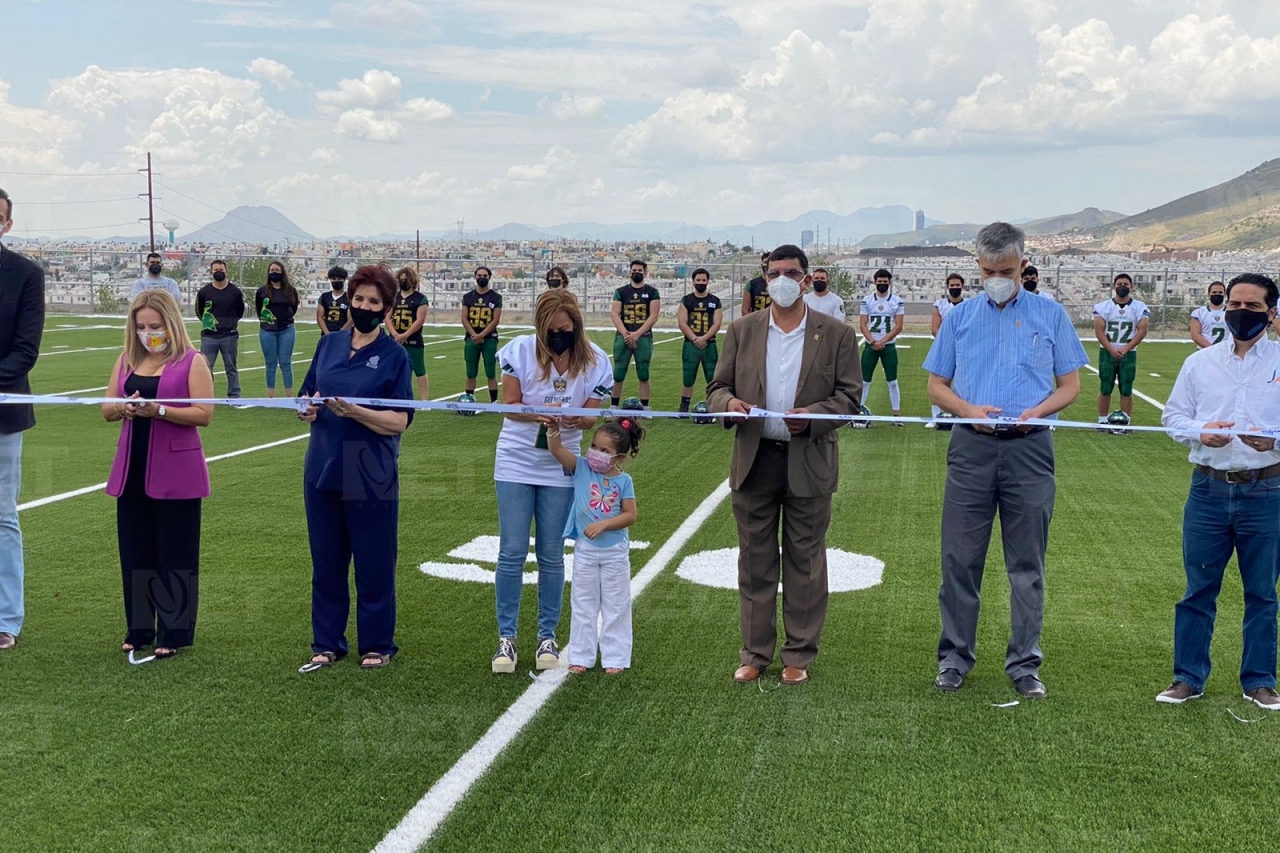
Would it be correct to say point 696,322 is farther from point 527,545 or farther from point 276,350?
point 527,545

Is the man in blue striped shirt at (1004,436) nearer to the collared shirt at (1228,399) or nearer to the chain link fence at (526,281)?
the collared shirt at (1228,399)

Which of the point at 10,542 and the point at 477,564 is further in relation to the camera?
the point at 477,564

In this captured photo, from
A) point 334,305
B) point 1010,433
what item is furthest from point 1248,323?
point 334,305

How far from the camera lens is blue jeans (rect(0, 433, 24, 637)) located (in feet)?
21.2

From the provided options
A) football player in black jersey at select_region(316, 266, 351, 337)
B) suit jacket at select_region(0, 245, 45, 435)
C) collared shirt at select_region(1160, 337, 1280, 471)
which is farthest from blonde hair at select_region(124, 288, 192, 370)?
football player in black jersey at select_region(316, 266, 351, 337)

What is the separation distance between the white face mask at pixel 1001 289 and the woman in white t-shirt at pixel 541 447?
Result: 1.84m

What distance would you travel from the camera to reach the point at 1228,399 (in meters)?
5.52

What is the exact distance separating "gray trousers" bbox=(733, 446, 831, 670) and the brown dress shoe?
20 mm

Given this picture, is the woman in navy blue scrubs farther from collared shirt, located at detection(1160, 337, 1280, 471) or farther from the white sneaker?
collared shirt, located at detection(1160, 337, 1280, 471)

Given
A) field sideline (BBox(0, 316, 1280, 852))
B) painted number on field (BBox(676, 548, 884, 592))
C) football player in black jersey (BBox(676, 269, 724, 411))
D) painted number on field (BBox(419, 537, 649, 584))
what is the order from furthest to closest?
football player in black jersey (BBox(676, 269, 724, 411)) → painted number on field (BBox(419, 537, 649, 584)) → painted number on field (BBox(676, 548, 884, 592)) → field sideline (BBox(0, 316, 1280, 852))

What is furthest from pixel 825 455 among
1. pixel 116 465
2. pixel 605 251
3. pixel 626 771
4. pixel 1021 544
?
pixel 605 251

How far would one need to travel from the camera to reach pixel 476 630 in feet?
22.4

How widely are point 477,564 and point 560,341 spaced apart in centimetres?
275

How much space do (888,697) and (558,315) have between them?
90.9 inches
